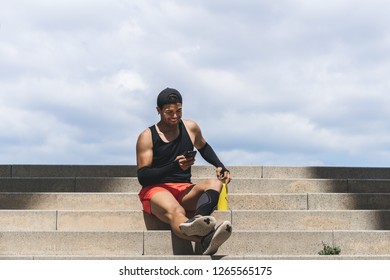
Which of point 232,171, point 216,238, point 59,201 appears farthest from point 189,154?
point 232,171

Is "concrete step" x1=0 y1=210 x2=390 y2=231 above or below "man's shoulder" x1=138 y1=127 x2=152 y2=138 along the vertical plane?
below

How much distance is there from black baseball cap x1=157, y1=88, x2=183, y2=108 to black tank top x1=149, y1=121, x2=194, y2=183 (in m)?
0.38

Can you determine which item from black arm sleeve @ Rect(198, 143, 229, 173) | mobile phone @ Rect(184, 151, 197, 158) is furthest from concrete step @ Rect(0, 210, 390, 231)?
mobile phone @ Rect(184, 151, 197, 158)

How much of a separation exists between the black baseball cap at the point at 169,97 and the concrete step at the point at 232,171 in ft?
10.8

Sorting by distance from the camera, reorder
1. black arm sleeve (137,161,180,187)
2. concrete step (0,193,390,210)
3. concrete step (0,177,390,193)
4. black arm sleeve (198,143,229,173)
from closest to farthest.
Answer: black arm sleeve (137,161,180,187) → black arm sleeve (198,143,229,173) → concrete step (0,193,390,210) → concrete step (0,177,390,193)

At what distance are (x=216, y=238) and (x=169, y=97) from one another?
5.28 feet

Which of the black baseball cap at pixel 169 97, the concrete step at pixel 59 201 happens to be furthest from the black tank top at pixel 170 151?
the concrete step at pixel 59 201

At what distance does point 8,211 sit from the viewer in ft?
28.9

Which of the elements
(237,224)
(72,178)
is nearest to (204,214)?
(237,224)

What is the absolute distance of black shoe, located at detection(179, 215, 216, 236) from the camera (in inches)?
268

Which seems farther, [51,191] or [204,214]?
[51,191]

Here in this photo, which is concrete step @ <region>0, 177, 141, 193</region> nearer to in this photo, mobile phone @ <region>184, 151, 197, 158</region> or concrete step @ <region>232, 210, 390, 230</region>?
concrete step @ <region>232, 210, 390, 230</region>
